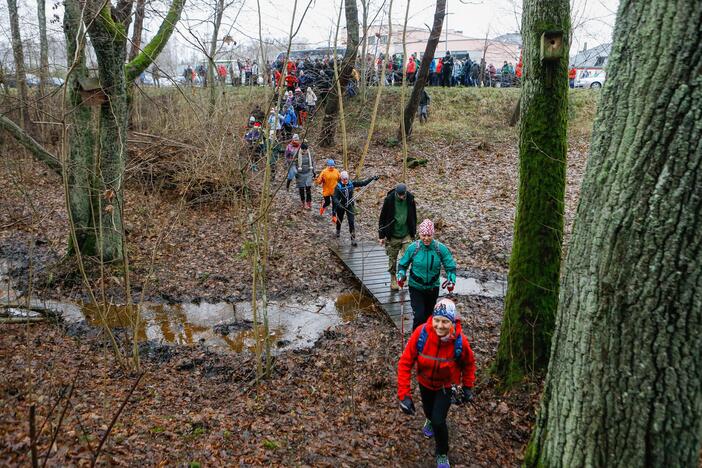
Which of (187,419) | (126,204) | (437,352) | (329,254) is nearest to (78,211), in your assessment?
(126,204)

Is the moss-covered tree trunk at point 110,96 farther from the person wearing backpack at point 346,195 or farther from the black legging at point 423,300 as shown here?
the black legging at point 423,300

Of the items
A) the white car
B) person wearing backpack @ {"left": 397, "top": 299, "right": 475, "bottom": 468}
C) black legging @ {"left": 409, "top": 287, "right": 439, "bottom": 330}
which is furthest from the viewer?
the white car

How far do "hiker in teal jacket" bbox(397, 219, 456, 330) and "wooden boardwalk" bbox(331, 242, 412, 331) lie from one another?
0.47m

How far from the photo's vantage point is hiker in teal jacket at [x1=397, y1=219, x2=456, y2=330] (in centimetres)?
602

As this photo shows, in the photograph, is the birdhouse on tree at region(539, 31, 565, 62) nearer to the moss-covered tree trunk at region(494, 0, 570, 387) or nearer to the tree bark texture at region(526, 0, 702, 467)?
the moss-covered tree trunk at region(494, 0, 570, 387)

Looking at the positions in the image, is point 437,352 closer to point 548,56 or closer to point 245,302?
point 548,56

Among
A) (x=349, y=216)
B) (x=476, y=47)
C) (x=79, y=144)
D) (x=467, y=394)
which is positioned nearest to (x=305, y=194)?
(x=349, y=216)

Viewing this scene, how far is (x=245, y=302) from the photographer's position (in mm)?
8844

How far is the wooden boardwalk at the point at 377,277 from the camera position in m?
7.72

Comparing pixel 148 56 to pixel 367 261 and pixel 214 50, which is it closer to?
pixel 214 50

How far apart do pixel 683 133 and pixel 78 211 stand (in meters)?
10.1

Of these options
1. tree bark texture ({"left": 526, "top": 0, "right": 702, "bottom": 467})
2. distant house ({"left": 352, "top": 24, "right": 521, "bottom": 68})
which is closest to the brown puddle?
tree bark texture ({"left": 526, "top": 0, "right": 702, "bottom": 467})

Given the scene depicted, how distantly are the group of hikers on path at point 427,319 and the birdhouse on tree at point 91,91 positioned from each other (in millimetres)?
4272

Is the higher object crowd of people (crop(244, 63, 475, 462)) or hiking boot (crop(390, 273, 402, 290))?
crowd of people (crop(244, 63, 475, 462))
